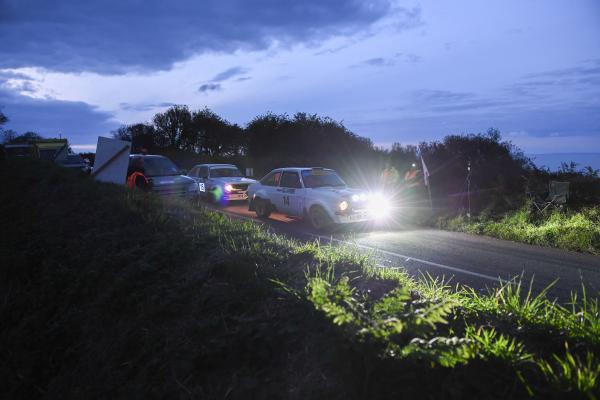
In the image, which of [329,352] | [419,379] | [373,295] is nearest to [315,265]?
[373,295]

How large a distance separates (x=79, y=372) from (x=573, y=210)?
12369 mm

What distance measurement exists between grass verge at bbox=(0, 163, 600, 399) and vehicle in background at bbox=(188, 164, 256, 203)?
430 inches

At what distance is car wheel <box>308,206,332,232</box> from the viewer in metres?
11.6

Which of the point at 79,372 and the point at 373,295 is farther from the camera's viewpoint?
the point at 79,372

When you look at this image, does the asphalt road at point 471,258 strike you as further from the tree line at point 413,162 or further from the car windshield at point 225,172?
the car windshield at point 225,172

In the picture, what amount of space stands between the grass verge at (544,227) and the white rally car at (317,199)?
2461mm

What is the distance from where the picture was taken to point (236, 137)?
58250 millimetres

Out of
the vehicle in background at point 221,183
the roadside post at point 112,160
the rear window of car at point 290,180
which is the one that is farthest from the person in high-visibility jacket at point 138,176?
the rear window of car at point 290,180

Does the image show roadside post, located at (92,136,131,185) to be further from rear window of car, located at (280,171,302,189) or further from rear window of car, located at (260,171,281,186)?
rear window of car, located at (280,171,302,189)

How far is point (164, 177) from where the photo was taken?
15555 mm

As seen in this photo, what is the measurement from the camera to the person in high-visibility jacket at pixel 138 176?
15.2m

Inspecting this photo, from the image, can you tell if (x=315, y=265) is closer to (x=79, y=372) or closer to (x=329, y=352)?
(x=329, y=352)

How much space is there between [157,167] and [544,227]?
41.4ft

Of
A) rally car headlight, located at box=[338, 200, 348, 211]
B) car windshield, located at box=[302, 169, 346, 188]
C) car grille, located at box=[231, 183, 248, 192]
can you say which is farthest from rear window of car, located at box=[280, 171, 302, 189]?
car grille, located at box=[231, 183, 248, 192]
